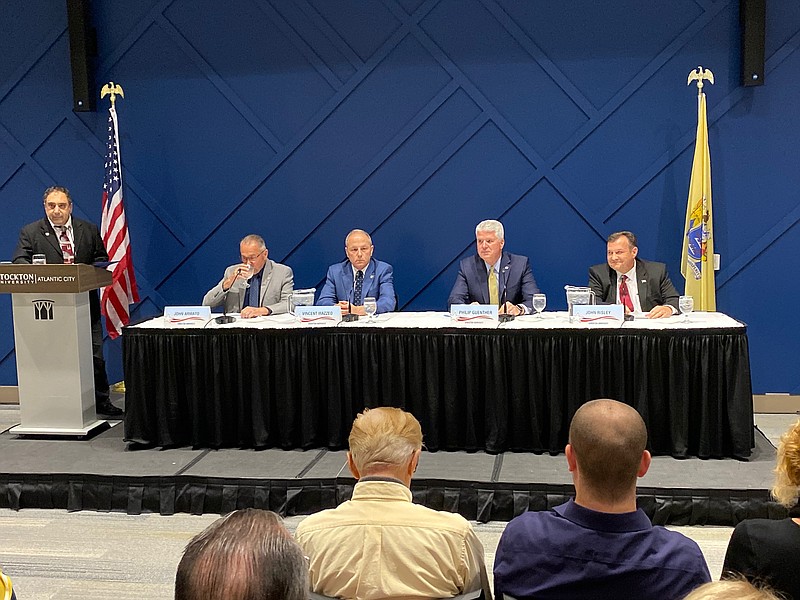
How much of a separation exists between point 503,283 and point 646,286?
81cm

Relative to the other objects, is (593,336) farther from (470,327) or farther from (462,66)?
(462,66)

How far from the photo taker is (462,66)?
18.8ft

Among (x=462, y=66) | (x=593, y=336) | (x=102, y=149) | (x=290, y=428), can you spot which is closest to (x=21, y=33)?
(x=102, y=149)

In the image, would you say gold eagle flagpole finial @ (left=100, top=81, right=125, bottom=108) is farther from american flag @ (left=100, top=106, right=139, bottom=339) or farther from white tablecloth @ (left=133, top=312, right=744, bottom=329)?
white tablecloth @ (left=133, top=312, right=744, bottom=329)

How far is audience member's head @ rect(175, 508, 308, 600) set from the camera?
1.02 m

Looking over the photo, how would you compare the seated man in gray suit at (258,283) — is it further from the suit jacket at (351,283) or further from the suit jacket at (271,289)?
the suit jacket at (351,283)

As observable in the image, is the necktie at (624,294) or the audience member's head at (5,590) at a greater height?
the necktie at (624,294)

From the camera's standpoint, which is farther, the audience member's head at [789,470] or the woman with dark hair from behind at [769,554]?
the audience member's head at [789,470]

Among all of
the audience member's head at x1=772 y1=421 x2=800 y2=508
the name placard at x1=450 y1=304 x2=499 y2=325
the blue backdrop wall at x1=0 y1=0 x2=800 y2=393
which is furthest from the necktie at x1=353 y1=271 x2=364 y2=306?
the audience member's head at x1=772 y1=421 x2=800 y2=508

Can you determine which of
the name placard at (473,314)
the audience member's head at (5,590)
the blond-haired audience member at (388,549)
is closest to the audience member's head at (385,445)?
the blond-haired audience member at (388,549)

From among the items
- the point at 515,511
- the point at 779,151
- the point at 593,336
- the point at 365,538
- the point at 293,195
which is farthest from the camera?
the point at 293,195

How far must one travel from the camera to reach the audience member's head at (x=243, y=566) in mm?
1017

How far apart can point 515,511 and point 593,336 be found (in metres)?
0.92

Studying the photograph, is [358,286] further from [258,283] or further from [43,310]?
[43,310]
